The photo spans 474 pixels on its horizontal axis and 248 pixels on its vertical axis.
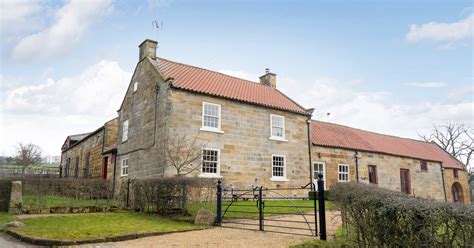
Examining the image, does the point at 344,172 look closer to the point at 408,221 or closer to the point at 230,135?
the point at 230,135

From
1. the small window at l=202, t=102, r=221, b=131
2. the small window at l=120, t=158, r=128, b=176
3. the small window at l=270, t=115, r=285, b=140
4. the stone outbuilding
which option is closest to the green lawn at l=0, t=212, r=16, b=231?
the small window at l=120, t=158, r=128, b=176

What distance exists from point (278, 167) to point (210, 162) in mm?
5138

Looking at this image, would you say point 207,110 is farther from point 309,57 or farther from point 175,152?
point 309,57

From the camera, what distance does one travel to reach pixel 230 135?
19.3m

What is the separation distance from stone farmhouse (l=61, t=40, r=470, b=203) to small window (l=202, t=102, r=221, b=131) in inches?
2.3

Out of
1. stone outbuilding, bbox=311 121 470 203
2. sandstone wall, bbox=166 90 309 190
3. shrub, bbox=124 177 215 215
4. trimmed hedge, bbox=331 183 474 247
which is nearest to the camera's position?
trimmed hedge, bbox=331 183 474 247

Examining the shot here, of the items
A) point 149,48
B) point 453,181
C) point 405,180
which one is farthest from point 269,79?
point 453,181

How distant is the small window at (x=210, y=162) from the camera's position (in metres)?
17.9

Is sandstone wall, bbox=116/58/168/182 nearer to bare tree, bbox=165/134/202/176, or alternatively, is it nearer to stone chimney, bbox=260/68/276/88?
bare tree, bbox=165/134/202/176

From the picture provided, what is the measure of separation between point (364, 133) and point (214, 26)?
71.7 feet

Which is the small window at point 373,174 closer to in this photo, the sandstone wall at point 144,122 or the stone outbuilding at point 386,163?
the stone outbuilding at point 386,163

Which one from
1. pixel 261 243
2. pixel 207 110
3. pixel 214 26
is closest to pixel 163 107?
pixel 207 110

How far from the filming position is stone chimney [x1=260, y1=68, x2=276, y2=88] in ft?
88.1

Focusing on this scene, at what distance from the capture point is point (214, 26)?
571 inches
